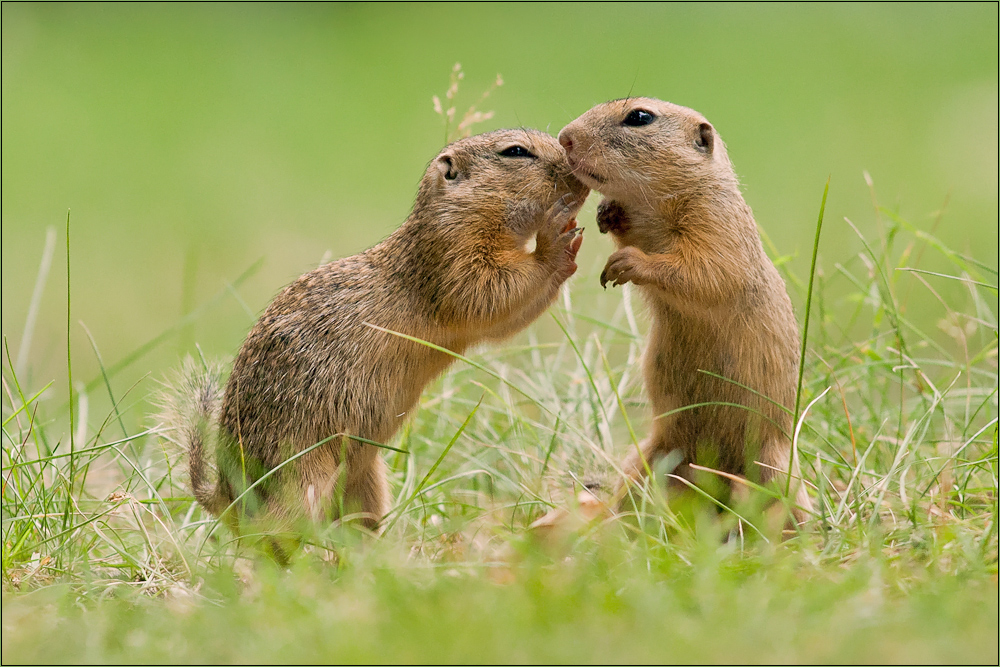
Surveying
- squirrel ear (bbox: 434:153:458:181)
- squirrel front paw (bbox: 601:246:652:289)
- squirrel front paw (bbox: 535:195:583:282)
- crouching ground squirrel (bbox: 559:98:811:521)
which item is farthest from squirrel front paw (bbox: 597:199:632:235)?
squirrel ear (bbox: 434:153:458:181)

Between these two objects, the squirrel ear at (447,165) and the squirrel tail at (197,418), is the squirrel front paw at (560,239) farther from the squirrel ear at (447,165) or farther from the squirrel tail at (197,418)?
the squirrel tail at (197,418)

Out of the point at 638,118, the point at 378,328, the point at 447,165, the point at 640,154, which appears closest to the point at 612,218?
the point at 640,154

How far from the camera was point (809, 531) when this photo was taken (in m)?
4.29

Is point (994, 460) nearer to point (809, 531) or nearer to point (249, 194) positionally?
point (809, 531)

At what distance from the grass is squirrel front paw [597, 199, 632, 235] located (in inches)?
36.2

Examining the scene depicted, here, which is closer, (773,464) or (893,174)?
(773,464)

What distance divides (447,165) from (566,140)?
0.55 metres

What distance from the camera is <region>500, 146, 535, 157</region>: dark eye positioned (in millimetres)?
4711

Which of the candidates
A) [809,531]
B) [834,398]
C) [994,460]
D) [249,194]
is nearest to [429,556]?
[809,531]

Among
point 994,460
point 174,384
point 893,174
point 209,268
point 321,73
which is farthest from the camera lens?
point 321,73

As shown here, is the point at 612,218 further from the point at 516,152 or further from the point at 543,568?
the point at 543,568

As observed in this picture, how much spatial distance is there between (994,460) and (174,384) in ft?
11.4

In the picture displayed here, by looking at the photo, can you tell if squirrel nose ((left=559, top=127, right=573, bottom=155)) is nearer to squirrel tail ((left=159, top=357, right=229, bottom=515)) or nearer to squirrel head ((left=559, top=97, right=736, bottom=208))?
squirrel head ((left=559, top=97, right=736, bottom=208))

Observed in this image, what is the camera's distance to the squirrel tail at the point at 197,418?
4539 millimetres
